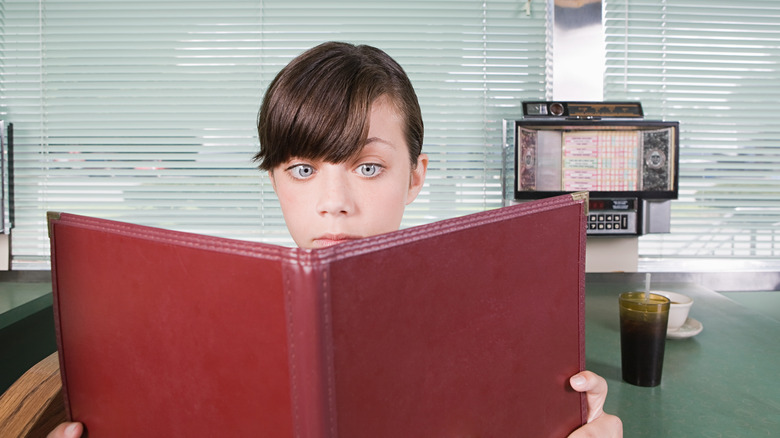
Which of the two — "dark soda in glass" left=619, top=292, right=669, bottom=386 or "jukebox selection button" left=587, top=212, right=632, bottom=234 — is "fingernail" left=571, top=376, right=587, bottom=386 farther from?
"jukebox selection button" left=587, top=212, right=632, bottom=234

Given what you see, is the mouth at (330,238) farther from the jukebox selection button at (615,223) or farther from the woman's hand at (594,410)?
the jukebox selection button at (615,223)

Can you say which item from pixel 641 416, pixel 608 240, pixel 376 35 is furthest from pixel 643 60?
pixel 641 416

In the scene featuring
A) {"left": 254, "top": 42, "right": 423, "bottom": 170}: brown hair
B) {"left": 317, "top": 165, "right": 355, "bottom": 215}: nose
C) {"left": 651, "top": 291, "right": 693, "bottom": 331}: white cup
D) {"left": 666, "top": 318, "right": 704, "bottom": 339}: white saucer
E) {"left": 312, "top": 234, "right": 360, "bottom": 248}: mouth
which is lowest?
{"left": 666, "top": 318, "right": 704, "bottom": 339}: white saucer

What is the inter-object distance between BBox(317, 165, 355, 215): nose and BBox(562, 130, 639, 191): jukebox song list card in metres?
1.38

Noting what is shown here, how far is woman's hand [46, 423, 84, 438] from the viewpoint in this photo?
551 mm

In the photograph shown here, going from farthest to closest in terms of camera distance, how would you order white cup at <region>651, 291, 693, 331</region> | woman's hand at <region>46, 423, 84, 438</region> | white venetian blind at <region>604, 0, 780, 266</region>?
white venetian blind at <region>604, 0, 780, 266</region>
white cup at <region>651, 291, 693, 331</region>
woman's hand at <region>46, 423, 84, 438</region>

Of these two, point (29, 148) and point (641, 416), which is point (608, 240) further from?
point (29, 148)

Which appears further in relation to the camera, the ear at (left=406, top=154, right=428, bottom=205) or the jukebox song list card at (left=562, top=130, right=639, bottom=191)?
the jukebox song list card at (left=562, top=130, right=639, bottom=191)

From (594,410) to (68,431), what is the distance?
0.70 m

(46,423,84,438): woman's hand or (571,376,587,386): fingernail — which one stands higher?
(571,376,587,386): fingernail

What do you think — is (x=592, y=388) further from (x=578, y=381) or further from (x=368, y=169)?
(x=368, y=169)

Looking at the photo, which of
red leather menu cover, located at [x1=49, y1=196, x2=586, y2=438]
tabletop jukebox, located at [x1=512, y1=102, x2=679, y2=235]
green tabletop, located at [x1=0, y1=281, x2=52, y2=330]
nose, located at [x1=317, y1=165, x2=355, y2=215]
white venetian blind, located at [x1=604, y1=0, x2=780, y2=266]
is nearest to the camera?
red leather menu cover, located at [x1=49, y1=196, x2=586, y2=438]

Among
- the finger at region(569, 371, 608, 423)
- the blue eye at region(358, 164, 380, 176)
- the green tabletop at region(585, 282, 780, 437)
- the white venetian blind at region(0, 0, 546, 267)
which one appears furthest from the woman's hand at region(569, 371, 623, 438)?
the white venetian blind at region(0, 0, 546, 267)

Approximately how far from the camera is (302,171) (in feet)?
2.72
